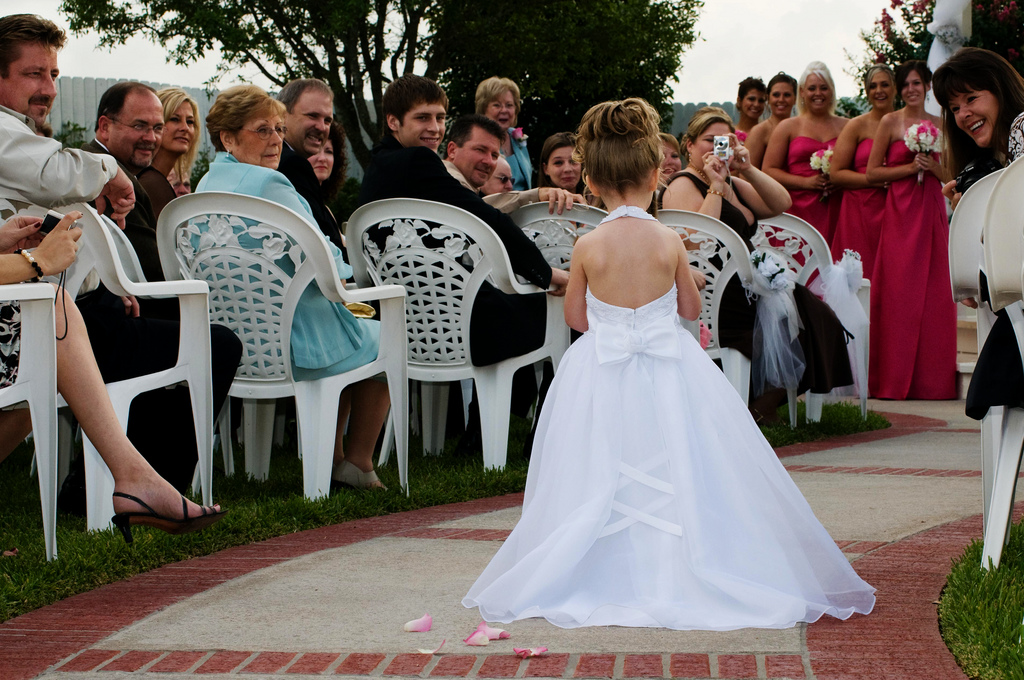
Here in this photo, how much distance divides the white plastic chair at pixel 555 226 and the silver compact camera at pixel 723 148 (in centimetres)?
115

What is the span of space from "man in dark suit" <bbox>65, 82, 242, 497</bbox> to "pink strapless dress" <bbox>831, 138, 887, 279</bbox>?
5.48 meters

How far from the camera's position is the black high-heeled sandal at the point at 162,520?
3416 millimetres

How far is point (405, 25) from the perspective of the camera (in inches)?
772

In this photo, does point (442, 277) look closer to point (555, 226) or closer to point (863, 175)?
point (555, 226)

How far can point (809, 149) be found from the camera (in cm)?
895

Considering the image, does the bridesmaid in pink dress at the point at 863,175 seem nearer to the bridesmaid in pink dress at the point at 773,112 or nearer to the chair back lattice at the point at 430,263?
the bridesmaid in pink dress at the point at 773,112

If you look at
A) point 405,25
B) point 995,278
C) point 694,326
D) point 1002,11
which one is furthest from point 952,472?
point 405,25

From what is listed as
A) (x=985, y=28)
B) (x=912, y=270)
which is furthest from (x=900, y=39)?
(x=912, y=270)

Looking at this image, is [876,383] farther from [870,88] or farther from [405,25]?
[405,25]

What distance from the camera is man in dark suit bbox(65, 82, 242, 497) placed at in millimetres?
3980

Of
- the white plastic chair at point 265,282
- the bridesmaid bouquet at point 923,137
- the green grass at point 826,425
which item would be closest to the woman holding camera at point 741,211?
the green grass at point 826,425

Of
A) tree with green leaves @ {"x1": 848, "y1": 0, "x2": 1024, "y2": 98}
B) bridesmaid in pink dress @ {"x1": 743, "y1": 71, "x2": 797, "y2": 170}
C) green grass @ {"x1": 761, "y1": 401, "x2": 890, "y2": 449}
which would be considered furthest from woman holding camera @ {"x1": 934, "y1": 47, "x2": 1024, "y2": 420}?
tree with green leaves @ {"x1": 848, "y1": 0, "x2": 1024, "y2": 98}

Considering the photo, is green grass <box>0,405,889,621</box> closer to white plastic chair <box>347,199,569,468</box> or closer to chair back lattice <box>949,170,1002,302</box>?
white plastic chair <box>347,199,569,468</box>

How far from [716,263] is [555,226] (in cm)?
117
